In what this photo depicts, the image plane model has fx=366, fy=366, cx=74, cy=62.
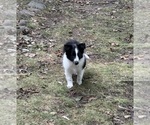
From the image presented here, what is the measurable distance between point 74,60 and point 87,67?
1.06 m

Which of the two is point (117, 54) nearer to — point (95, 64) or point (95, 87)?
point (95, 64)

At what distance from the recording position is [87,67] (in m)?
6.68

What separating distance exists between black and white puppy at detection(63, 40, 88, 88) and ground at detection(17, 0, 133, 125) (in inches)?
7.1

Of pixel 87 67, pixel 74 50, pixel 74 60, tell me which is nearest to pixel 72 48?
pixel 74 50

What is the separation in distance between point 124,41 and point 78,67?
2.79 meters

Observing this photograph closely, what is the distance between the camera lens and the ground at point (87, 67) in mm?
5152

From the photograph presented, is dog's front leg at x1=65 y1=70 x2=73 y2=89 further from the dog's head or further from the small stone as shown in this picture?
the small stone

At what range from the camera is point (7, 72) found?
6.43 meters

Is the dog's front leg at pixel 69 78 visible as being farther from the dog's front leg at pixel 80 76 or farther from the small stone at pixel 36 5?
the small stone at pixel 36 5

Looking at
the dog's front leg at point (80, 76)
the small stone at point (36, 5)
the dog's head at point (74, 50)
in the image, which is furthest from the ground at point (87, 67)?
the dog's head at point (74, 50)

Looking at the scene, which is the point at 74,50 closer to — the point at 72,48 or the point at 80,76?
the point at 72,48

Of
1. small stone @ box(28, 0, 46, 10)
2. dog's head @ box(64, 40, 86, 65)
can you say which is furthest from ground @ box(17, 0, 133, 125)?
dog's head @ box(64, 40, 86, 65)

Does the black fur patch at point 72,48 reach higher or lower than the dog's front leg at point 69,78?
higher

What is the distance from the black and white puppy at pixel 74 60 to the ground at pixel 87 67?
0.59 ft
